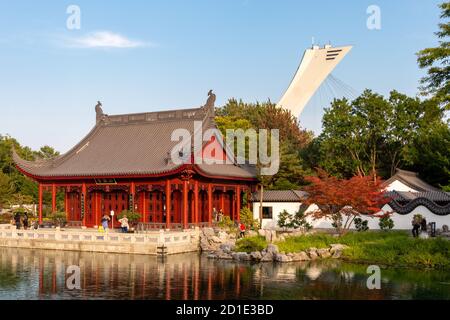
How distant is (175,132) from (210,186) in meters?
5.00

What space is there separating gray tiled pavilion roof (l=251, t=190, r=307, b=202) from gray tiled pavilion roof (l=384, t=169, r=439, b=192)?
566 cm

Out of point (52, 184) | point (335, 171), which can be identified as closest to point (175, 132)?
point (52, 184)

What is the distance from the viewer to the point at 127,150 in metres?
36.4

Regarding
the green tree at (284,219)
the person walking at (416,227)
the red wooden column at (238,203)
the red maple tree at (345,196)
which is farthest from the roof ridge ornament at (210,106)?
the person walking at (416,227)

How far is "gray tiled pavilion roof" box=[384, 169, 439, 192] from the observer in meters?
36.8

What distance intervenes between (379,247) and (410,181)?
1325 cm

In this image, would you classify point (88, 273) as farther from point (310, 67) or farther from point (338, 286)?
point (310, 67)

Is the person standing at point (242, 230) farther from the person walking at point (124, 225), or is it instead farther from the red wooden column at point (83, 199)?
the red wooden column at point (83, 199)

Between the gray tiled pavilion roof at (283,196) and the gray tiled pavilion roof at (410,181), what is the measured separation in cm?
566

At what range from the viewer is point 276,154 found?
37000 millimetres

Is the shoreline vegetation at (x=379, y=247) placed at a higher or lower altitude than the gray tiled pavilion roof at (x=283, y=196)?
lower

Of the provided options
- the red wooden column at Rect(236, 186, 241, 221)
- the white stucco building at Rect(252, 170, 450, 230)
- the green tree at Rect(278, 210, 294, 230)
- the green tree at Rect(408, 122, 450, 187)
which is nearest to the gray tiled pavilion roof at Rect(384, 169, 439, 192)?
the white stucco building at Rect(252, 170, 450, 230)

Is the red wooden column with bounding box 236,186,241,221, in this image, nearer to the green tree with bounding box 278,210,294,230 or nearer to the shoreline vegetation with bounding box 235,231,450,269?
the green tree with bounding box 278,210,294,230

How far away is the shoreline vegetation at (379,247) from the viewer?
24016mm
